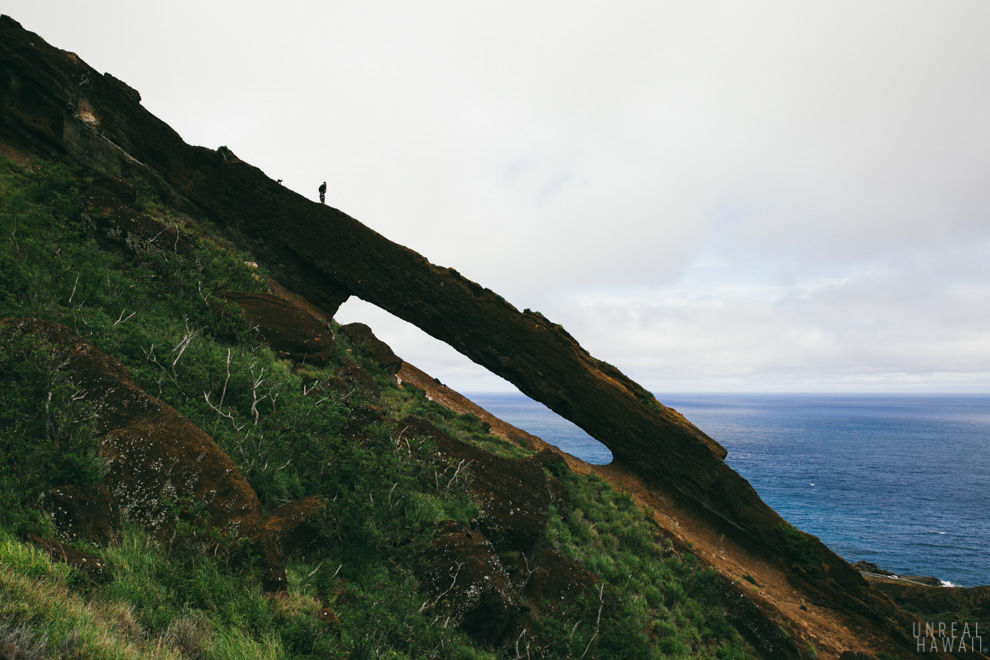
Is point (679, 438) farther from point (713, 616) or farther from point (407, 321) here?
point (407, 321)

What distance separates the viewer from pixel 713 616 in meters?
12.7

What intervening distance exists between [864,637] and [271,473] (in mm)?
21088

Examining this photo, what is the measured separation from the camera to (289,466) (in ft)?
27.3

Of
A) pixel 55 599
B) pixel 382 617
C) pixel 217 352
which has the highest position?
pixel 217 352

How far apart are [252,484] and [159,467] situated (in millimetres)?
1698

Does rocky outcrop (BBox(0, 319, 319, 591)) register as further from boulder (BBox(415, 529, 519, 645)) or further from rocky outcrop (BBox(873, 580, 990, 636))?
rocky outcrop (BBox(873, 580, 990, 636))

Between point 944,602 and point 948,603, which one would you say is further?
point 944,602

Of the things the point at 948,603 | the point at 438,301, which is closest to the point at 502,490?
the point at 438,301

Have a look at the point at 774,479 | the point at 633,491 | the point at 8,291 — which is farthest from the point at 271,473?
the point at 774,479

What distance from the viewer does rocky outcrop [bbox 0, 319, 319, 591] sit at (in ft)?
18.5

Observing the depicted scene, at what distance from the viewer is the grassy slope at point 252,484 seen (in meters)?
4.27

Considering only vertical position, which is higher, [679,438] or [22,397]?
[679,438]

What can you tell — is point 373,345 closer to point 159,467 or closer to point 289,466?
point 289,466

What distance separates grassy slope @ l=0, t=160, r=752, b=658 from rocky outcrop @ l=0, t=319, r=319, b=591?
29 cm
